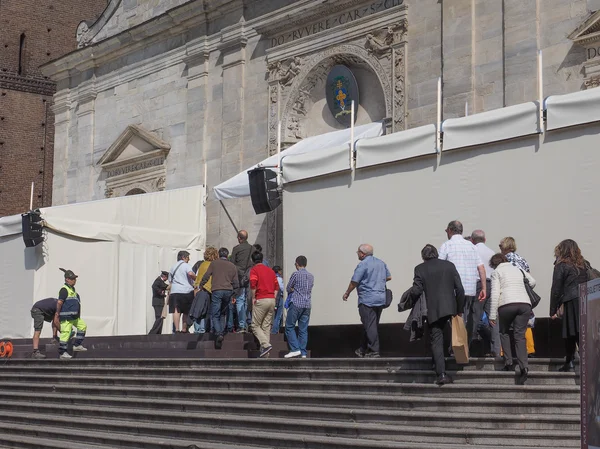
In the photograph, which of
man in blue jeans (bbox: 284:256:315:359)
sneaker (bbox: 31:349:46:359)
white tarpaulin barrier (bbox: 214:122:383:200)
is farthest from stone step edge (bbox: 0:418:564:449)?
white tarpaulin barrier (bbox: 214:122:383:200)

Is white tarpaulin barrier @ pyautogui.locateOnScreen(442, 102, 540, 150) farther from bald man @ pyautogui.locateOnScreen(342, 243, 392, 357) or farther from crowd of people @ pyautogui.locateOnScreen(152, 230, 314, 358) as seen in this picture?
crowd of people @ pyautogui.locateOnScreen(152, 230, 314, 358)

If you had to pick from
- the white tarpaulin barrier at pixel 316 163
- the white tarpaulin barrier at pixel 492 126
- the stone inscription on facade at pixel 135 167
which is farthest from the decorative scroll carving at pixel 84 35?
the white tarpaulin barrier at pixel 492 126

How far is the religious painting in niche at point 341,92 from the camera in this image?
20.8m

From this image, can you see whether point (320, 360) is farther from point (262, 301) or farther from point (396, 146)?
point (396, 146)

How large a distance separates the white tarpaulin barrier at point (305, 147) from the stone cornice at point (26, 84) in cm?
1680

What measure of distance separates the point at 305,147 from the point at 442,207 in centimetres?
693

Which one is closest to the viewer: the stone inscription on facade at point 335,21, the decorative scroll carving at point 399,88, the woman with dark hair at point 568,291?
the woman with dark hair at point 568,291

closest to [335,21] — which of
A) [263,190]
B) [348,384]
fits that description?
[263,190]

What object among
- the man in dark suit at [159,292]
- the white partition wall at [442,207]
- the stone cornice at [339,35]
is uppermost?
the stone cornice at [339,35]

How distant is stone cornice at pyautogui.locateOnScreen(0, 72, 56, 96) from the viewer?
112 feet

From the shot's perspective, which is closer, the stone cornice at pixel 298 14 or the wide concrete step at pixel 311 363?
the wide concrete step at pixel 311 363

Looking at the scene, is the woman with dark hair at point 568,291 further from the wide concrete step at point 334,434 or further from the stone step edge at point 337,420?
the wide concrete step at point 334,434

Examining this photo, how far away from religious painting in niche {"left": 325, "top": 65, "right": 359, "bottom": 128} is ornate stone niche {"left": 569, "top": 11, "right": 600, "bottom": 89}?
577 centimetres

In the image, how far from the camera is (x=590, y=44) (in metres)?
15.9
